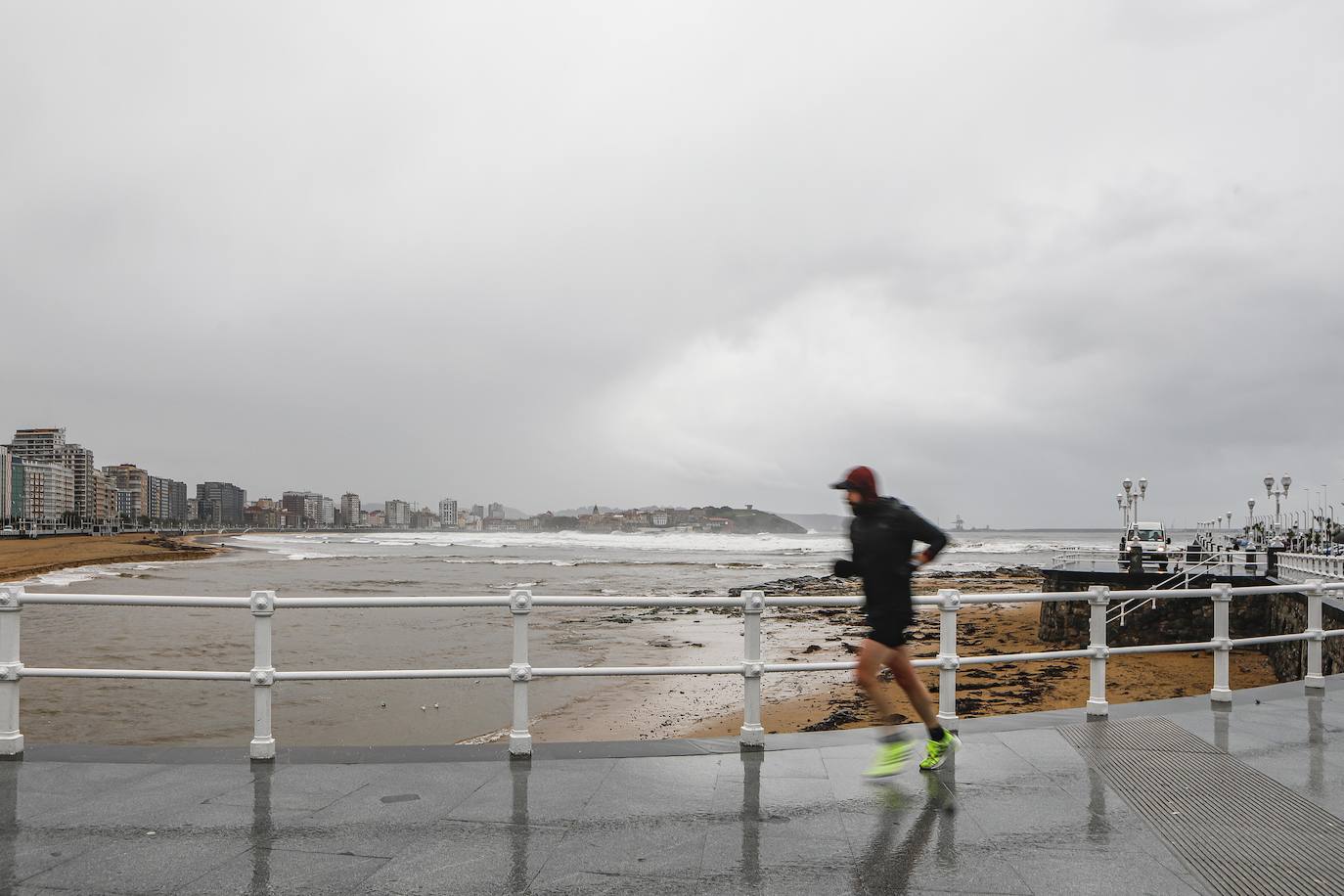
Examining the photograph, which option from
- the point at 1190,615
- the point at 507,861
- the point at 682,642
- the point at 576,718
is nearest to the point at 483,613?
the point at 682,642

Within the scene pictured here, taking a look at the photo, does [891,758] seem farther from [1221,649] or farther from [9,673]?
[9,673]

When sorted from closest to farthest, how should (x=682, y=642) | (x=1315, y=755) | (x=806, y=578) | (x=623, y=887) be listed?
1. (x=623, y=887)
2. (x=1315, y=755)
3. (x=682, y=642)
4. (x=806, y=578)

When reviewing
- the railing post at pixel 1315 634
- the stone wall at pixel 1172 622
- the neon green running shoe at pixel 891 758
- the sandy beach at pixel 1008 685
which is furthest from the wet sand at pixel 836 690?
the railing post at pixel 1315 634

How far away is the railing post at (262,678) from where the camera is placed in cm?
569

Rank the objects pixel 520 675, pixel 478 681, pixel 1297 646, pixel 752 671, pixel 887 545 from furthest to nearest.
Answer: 1. pixel 1297 646
2. pixel 478 681
3. pixel 752 671
4. pixel 520 675
5. pixel 887 545

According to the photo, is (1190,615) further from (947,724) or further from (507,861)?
(507,861)

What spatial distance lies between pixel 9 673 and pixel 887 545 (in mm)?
5551

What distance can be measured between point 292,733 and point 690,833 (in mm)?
8376

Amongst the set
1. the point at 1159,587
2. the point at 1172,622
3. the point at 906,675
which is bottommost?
the point at 1172,622

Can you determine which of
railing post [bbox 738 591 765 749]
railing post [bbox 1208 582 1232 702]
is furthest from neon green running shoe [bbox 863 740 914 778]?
railing post [bbox 1208 582 1232 702]

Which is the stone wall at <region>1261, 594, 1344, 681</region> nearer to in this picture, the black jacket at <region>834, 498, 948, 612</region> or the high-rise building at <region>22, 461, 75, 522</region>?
the black jacket at <region>834, 498, 948, 612</region>

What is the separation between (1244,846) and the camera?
4.25 m

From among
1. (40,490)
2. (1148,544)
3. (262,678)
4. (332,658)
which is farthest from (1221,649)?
(40,490)

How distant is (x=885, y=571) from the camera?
5.12 m
